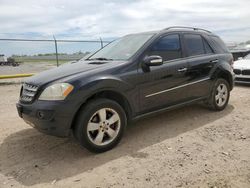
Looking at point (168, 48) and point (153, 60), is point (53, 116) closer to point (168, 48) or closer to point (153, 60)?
point (153, 60)

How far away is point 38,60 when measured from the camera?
17.3 metres

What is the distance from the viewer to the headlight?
11.7ft

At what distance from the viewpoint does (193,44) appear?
5.32 metres

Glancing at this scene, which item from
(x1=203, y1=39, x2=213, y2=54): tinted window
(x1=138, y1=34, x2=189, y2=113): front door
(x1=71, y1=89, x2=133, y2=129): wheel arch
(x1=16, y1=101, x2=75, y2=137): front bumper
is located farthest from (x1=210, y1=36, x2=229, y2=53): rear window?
(x1=16, y1=101, x2=75, y2=137): front bumper

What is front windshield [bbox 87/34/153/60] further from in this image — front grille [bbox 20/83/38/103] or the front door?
front grille [bbox 20/83/38/103]

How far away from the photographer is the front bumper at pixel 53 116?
3.52 metres

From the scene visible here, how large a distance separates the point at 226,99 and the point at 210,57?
42.5 inches

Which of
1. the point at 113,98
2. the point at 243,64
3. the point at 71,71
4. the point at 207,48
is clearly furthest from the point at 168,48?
the point at 243,64

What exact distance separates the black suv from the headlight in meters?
0.01

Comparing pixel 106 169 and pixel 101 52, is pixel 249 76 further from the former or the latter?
pixel 106 169


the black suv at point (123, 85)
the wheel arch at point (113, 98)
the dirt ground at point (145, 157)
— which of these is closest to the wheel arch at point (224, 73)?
the black suv at point (123, 85)

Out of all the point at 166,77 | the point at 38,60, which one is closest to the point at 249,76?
the point at 166,77

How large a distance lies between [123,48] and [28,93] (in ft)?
6.04

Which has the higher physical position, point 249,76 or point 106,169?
point 249,76
